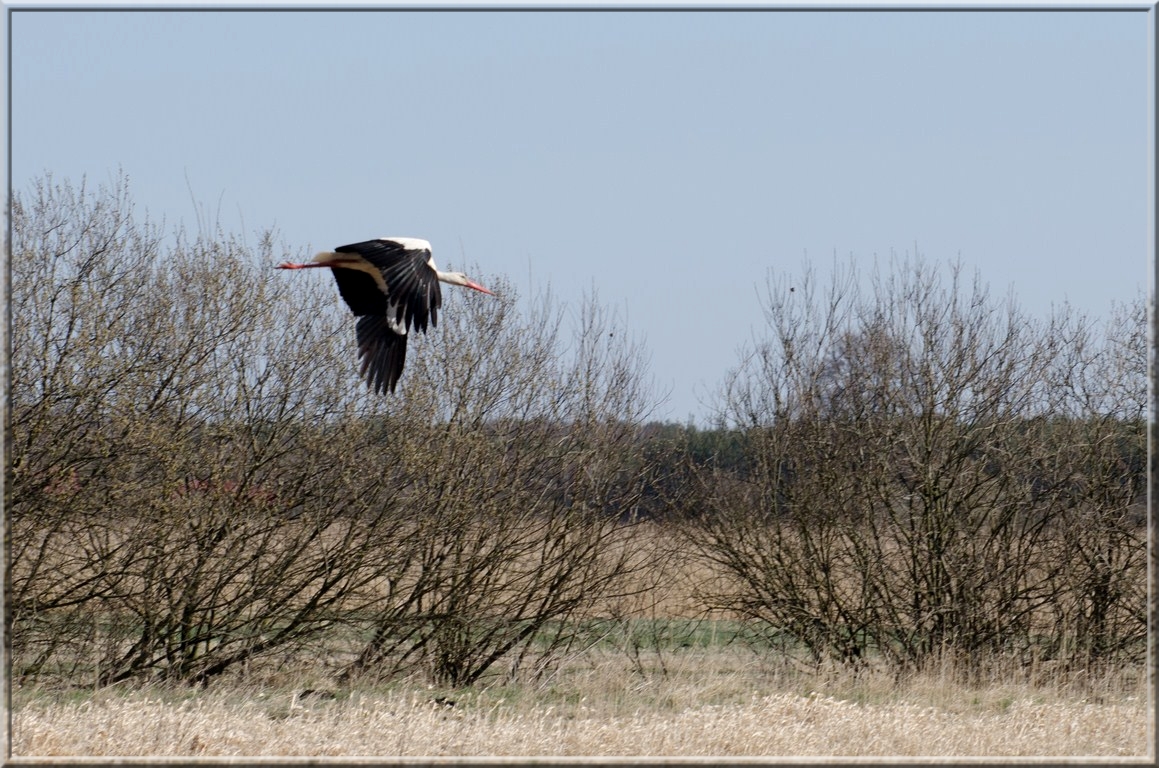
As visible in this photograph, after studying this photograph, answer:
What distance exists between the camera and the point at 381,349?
768cm

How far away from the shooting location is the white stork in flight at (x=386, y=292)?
23.4 feet

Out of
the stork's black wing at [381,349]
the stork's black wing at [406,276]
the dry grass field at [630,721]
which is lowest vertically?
the dry grass field at [630,721]

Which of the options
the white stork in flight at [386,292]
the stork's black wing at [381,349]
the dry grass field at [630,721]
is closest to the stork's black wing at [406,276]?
the white stork in flight at [386,292]

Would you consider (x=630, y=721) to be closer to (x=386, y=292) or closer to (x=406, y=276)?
(x=386, y=292)

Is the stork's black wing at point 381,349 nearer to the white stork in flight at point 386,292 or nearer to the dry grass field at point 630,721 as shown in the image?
the white stork in flight at point 386,292

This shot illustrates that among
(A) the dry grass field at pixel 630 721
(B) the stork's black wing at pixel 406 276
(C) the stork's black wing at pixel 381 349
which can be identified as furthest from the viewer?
(A) the dry grass field at pixel 630 721

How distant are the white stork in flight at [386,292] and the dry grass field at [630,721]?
2227mm

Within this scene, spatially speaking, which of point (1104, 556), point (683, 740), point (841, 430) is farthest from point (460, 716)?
point (1104, 556)

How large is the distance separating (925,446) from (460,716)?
5.51 metres

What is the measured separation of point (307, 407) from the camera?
1202cm

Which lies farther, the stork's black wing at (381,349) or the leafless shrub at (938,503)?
the leafless shrub at (938,503)

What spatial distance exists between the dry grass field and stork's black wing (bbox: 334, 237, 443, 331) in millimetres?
2477

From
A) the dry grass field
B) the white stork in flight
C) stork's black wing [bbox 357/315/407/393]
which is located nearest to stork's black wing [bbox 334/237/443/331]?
the white stork in flight

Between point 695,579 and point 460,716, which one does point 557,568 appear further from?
point 460,716
